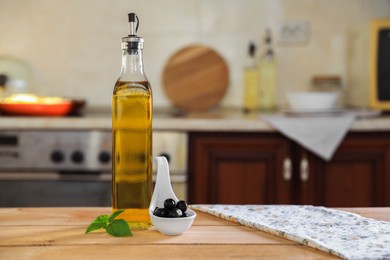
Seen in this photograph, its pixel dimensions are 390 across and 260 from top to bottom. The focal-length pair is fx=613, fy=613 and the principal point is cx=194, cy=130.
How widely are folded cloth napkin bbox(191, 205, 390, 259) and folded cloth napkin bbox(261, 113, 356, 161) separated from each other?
990 mm

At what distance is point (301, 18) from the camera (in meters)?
2.75

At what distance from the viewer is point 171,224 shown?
0.94 m

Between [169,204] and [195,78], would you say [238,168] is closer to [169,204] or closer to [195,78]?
[195,78]

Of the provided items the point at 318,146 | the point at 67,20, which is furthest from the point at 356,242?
the point at 67,20

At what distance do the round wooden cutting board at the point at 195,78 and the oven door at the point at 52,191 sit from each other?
2.20 ft

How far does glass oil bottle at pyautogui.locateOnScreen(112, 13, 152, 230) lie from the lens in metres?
0.99

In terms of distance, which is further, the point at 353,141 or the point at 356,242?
the point at 353,141

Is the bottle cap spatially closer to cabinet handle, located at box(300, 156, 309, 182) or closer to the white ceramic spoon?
the white ceramic spoon

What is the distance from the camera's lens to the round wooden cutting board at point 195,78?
268 centimetres

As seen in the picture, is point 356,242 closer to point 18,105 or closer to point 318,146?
point 318,146

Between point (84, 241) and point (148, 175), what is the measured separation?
0.50 feet

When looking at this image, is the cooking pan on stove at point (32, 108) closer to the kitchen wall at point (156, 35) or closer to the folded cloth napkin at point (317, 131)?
the kitchen wall at point (156, 35)

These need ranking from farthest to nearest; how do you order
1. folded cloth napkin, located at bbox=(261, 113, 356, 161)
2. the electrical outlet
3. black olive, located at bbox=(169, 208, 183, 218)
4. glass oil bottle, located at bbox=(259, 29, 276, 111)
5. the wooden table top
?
the electrical outlet → glass oil bottle, located at bbox=(259, 29, 276, 111) → folded cloth napkin, located at bbox=(261, 113, 356, 161) → black olive, located at bbox=(169, 208, 183, 218) → the wooden table top

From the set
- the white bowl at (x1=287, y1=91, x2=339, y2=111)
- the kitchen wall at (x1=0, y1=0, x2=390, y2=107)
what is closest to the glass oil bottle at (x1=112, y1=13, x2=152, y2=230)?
the white bowl at (x1=287, y1=91, x2=339, y2=111)
